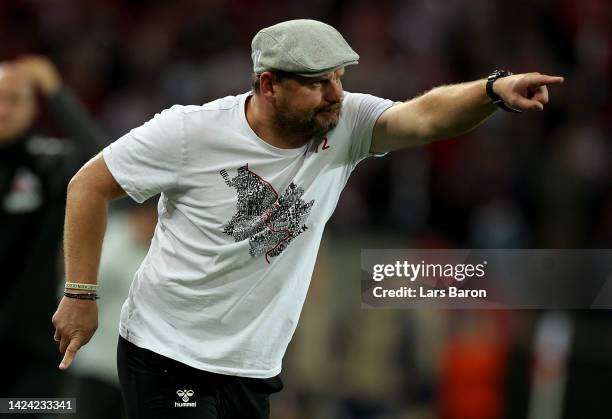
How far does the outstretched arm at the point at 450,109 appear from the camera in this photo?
12.2 ft

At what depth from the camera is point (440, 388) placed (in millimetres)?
8938

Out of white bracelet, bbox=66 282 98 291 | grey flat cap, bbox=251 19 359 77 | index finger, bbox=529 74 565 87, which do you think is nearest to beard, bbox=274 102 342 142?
grey flat cap, bbox=251 19 359 77

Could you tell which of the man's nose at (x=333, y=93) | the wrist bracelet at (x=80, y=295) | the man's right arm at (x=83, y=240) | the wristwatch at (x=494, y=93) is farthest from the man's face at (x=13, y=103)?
the wristwatch at (x=494, y=93)

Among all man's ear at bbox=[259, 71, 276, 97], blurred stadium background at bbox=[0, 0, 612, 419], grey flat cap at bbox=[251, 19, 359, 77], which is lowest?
blurred stadium background at bbox=[0, 0, 612, 419]

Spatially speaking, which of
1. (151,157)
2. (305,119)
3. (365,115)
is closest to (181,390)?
(151,157)

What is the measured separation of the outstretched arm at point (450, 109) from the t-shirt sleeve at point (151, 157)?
28.1 inches

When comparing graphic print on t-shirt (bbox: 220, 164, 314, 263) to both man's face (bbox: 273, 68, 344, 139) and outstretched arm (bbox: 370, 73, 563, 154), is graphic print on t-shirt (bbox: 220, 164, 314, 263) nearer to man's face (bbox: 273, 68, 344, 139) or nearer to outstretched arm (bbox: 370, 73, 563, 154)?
man's face (bbox: 273, 68, 344, 139)

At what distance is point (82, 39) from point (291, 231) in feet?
27.0

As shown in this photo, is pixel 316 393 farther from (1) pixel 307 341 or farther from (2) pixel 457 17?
(2) pixel 457 17

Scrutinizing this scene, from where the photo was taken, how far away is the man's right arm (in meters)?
4.18

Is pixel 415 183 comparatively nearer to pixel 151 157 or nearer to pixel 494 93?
pixel 151 157

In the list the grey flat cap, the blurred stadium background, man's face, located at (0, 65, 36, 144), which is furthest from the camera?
the blurred stadium background

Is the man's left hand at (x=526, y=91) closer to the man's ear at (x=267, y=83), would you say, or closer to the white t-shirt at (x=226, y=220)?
the white t-shirt at (x=226, y=220)

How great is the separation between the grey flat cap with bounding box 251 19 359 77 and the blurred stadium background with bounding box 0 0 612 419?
10.6 ft
